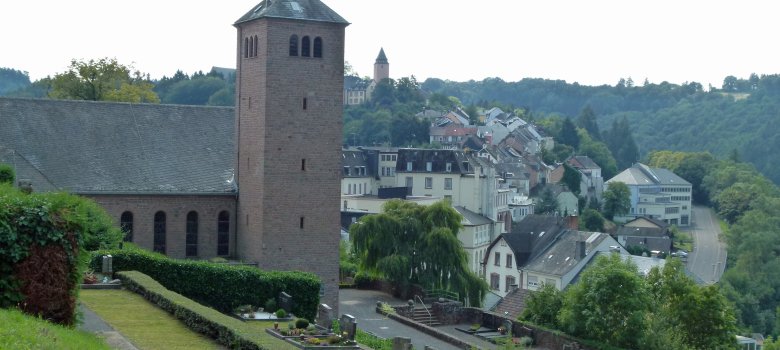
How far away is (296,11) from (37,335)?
29.7m

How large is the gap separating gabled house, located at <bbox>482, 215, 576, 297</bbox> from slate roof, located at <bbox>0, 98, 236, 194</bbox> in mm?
33755

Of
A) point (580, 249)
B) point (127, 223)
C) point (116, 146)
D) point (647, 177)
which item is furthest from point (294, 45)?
point (647, 177)

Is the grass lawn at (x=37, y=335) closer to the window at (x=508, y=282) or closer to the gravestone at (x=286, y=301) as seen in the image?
the gravestone at (x=286, y=301)

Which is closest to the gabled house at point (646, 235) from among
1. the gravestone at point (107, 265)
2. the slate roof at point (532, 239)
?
the slate roof at point (532, 239)

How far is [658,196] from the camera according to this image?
152125 millimetres

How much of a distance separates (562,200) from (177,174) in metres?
94.4

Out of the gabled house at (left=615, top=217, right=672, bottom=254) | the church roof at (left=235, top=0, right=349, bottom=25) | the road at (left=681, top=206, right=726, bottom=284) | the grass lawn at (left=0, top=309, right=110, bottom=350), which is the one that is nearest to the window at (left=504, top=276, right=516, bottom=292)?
the road at (left=681, top=206, right=726, bottom=284)

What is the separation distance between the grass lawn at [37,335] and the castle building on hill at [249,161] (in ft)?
78.6

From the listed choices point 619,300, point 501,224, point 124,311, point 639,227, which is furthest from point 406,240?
point 639,227

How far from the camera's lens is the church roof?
144 feet

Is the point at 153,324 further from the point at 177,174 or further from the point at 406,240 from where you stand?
the point at 406,240

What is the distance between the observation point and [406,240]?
55.7m

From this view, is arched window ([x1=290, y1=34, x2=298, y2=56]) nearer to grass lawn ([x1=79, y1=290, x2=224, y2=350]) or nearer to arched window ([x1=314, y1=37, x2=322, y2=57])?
arched window ([x1=314, y1=37, x2=322, y2=57])

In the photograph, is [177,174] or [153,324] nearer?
[153,324]
